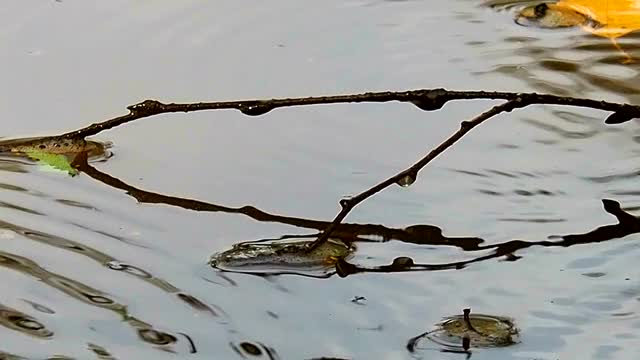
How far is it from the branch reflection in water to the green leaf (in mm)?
139

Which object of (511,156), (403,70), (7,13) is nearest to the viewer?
(511,156)

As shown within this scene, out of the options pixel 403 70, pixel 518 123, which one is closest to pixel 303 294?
pixel 518 123

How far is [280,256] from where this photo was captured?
4.75 feet

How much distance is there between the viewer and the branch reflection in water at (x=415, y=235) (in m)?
1.44

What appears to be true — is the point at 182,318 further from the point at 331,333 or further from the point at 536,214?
the point at 536,214

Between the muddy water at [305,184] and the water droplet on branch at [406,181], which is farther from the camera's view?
the water droplet on branch at [406,181]

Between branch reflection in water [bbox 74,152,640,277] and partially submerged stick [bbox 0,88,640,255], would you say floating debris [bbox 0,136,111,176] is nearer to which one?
partially submerged stick [bbox 0,88,640,255]

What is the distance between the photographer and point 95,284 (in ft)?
4.58

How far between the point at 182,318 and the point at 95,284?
136 mm

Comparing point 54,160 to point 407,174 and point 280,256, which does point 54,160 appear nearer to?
point 280,256

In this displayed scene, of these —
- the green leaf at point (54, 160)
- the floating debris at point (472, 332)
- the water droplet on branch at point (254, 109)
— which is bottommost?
the floating debris at point (472, 332)

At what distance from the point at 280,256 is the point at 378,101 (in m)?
0.30

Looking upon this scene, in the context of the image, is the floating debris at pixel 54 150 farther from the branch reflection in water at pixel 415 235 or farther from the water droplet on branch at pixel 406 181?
the water droplet on branch at pixel 406 181

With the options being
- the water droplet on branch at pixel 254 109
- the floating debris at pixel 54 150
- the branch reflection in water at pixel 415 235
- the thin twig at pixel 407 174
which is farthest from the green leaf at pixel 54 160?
the thin twig at pixel 407 174
